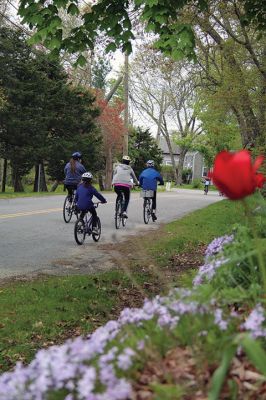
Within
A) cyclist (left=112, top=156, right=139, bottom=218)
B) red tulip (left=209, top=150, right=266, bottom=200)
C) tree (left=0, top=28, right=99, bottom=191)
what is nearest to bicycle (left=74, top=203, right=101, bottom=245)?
cyclist (left=112, top=156, right=139, bottom=218)

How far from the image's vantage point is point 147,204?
16.0 m

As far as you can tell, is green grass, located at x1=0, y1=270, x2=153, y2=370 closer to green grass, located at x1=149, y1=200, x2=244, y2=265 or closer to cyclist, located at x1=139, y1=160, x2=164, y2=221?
green grass, located at x1=149, y1=200, x2=244, y2=265

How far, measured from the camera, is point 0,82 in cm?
3156

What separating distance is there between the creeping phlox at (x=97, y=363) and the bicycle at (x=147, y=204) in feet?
44.5

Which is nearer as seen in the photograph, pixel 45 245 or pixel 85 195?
pixel 45 245

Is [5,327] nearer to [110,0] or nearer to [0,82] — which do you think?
[110,0]

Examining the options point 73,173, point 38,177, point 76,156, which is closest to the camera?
point 76,156

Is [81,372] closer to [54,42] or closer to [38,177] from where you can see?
[54,42]

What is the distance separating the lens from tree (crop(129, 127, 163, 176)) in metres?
53.9

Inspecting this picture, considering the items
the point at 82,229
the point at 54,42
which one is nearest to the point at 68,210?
the point at 82,229

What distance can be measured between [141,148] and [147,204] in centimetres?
3920

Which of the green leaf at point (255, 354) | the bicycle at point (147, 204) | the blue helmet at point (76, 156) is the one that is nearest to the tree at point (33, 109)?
the bicycle at point (147, 204)

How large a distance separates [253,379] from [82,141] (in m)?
35.8

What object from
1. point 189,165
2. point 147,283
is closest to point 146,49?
point 147,283
